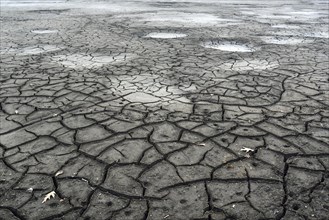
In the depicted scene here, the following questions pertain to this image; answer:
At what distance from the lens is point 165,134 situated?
126 inches

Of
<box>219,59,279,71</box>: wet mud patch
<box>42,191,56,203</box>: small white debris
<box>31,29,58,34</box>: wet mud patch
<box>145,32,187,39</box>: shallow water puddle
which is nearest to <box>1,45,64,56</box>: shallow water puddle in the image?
<box>31,29,58,34</box>: wet mud patch

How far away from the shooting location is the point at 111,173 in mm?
2598

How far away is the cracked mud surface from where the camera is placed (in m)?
2.27

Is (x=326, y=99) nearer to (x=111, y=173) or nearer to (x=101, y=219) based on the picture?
(x=111, y=173)

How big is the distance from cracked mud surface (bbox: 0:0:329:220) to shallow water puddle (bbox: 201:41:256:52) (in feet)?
0.51

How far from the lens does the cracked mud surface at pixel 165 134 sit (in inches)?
89.4

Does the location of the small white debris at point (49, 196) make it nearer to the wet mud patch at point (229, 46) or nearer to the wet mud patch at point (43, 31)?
the wet mud patch at point (229, 46)

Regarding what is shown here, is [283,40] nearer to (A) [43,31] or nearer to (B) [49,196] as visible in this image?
(A) [43,31]

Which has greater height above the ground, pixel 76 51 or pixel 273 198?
pixel 76 51

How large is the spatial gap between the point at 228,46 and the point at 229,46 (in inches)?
1.0

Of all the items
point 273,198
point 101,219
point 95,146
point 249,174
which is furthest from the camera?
point 95,146

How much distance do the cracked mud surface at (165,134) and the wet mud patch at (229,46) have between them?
0.52 feet

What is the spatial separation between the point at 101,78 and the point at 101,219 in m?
3.18

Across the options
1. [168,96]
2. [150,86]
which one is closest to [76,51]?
Answer: [150,86]
